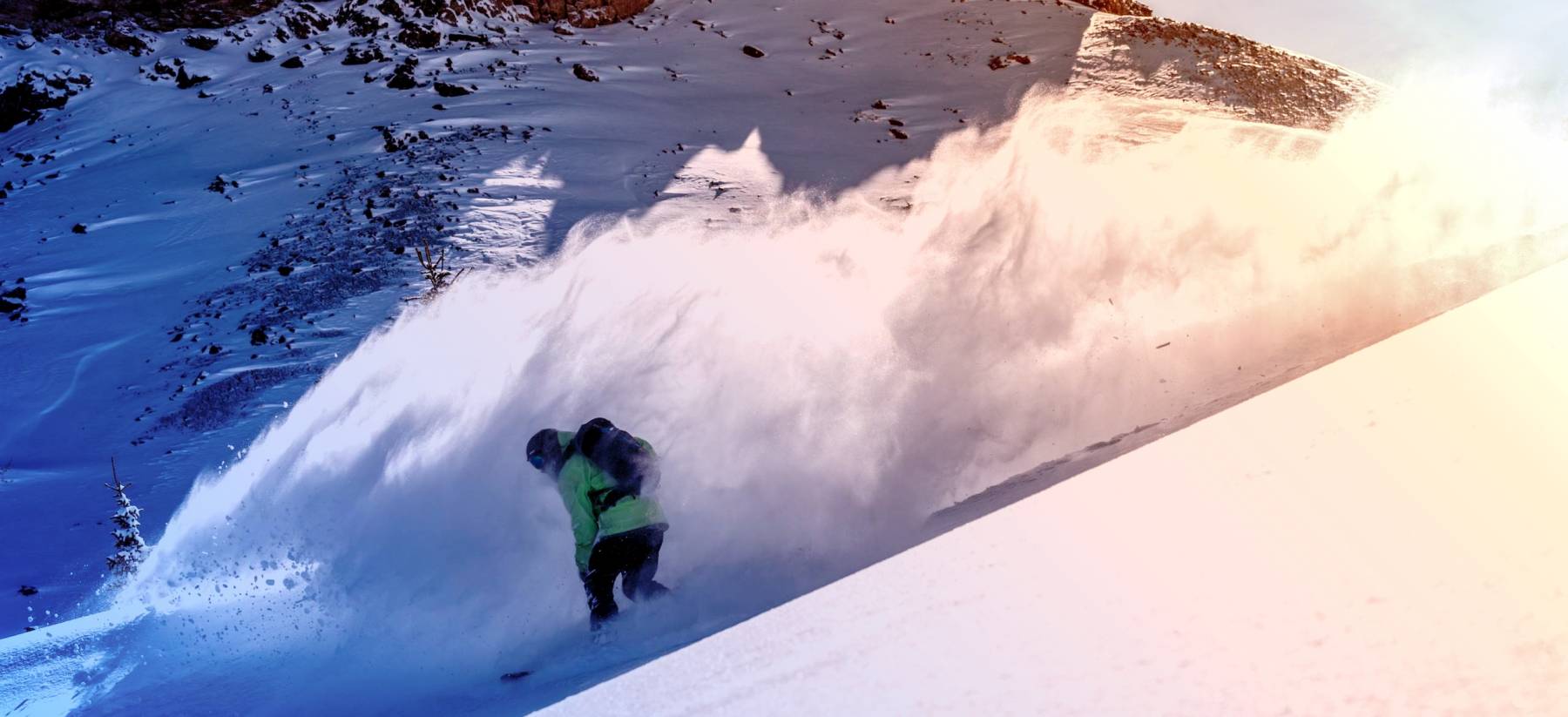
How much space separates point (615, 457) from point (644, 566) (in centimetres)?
63

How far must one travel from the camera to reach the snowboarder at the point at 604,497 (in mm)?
3859

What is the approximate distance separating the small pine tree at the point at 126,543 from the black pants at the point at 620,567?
14.5ft

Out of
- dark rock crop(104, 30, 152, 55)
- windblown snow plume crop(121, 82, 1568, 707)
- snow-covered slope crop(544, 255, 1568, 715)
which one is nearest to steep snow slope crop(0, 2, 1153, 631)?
dark rock crop(104, 30, 152, 55)

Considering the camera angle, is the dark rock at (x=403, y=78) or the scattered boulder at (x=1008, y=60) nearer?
the dark rock at (x=403, y=78)

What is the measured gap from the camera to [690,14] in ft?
32.9

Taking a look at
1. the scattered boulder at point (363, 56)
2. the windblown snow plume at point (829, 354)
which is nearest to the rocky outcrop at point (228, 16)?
the scattered boulder at point (363, 56)

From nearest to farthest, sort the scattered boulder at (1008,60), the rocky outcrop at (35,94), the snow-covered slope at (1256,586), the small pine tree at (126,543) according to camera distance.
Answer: the snow-covered slope at (1256,586), the small pine tree at (126,543), the rocky outcrop at (35,94), the scattered boulder at (1008,60)

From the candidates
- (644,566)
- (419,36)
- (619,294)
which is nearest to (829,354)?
(619,294)

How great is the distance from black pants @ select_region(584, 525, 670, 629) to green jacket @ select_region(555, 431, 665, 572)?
4 centimetres

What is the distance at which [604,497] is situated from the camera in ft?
12.7

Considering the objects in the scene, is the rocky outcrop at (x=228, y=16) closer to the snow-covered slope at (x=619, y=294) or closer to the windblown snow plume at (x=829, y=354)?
the snow-covered slope at (x=619, y=294)

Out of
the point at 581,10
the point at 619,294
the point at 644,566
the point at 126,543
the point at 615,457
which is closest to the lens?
the point at 615,457

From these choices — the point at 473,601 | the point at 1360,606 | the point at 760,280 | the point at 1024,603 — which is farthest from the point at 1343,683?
the point at 760,280

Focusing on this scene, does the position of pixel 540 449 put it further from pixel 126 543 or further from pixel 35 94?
pixel 35 94
